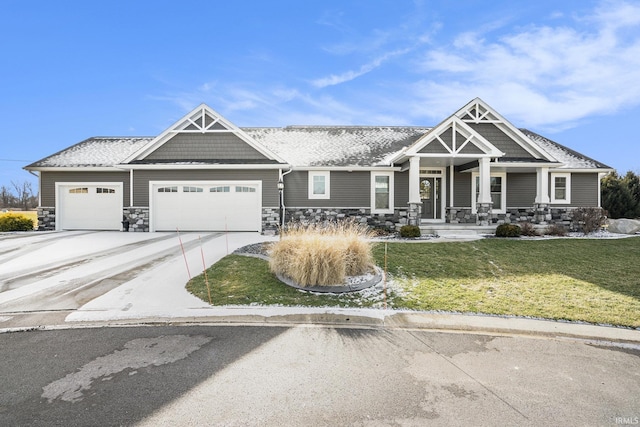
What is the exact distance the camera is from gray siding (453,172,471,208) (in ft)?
55.1

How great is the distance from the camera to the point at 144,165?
1500cm

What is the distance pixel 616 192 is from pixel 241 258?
26.3m

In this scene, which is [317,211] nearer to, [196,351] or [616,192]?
[196,351]

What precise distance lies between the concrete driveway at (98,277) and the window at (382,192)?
6.91 metres

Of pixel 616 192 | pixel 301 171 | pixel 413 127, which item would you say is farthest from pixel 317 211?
pixel 616 192

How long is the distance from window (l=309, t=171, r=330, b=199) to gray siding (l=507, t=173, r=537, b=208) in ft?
32.4

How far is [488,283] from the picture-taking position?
23.4 feet

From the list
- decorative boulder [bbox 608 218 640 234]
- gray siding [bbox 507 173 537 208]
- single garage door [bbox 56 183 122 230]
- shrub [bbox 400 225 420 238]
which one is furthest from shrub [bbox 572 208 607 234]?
single garage door [bbox 56 183 122 230]

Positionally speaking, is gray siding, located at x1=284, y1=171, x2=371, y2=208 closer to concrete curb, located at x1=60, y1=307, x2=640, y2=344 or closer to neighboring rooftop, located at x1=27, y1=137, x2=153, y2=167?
neighboring rooftop, located at x1=27, y1=137, x2=153, y2=167

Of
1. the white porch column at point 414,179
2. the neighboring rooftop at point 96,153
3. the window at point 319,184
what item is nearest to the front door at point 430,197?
the white porch column at point 414,179

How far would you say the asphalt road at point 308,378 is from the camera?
278 cm
